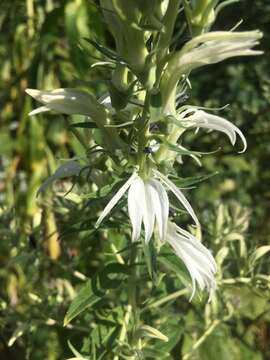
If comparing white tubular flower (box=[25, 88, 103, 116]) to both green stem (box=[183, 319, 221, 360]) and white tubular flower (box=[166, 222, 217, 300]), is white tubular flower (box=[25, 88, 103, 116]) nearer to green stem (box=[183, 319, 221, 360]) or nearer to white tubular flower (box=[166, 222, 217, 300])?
white tubular flower (box=[166, 222, 217, 300])

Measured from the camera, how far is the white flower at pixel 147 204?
826mm

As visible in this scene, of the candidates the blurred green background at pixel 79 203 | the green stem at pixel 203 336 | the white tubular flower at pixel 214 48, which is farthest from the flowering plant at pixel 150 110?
the green stem at pixel 203 336

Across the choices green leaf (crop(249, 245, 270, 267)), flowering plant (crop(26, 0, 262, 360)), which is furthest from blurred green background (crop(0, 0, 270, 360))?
flowering plant (crop(26, 0, 262, 360))

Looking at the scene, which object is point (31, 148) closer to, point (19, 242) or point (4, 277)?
point (4, 277)

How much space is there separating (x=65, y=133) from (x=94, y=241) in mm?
1030

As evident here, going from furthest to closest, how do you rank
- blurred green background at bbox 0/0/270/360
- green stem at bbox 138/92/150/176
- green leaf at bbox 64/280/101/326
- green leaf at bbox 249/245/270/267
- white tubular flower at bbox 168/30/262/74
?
1. blurred green background at bbox 0/0/270/360
2. green leaf at bbox 249/245/270/267
3. green leaf at bbox 64/280/101/326
4. green stem at bbox 138/92/150/176
5. white tubular flower at bbox 168/30/262/74

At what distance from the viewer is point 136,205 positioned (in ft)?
2.78

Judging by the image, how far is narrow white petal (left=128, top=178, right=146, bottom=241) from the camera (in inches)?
32.3

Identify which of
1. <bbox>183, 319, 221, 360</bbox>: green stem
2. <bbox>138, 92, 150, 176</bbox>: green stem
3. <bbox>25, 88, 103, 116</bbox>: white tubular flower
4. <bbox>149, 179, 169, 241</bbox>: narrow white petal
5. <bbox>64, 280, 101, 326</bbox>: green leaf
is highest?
<bbox>25, 88, 103, 116</bbox>: white tubular flower

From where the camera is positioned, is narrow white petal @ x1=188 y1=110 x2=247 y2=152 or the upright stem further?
the upright stem

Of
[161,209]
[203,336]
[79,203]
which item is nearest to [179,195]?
[161,209]

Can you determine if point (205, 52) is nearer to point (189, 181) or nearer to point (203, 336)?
point (189, 181)

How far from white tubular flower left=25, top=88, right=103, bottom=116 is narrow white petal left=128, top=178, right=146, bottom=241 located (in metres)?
0.12

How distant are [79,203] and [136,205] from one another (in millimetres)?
401
